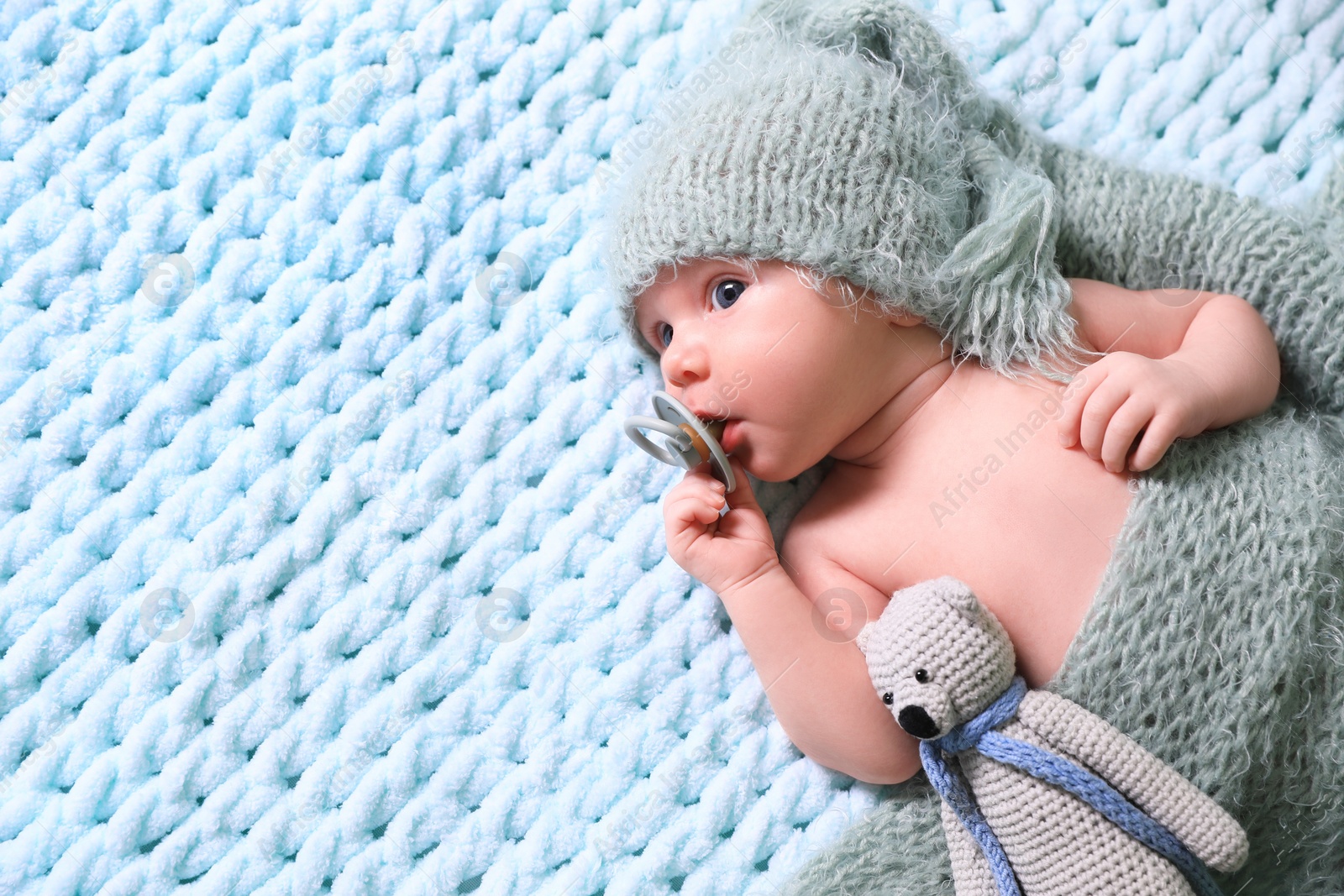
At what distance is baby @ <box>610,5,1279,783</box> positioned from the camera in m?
1.15

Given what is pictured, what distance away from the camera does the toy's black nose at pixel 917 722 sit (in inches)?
42.2

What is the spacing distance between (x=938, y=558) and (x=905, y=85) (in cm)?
64

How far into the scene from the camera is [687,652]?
131cm

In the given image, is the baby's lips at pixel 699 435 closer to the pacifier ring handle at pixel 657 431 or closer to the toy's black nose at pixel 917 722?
the pacifier ring handle at pixel 657 431

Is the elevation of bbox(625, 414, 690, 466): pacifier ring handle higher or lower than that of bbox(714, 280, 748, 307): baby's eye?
lower

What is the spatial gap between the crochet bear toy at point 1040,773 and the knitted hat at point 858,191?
367 millimetres

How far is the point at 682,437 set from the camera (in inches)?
45.6

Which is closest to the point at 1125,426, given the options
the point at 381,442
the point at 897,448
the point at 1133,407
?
the point at 1133,407

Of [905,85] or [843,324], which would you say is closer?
[843,324]

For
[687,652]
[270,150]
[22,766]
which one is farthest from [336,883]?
[270,150]

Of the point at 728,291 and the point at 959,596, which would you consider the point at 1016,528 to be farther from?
the point at 728,291

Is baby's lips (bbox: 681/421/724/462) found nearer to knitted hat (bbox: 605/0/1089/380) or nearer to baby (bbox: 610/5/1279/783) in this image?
baby (bbox: 610/5/1279/783)

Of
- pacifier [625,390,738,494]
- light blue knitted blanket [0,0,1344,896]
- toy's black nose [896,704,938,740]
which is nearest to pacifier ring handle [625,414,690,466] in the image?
pacifier [625,390,738,494]

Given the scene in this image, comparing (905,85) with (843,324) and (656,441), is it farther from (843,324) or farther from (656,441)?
(656,441)
